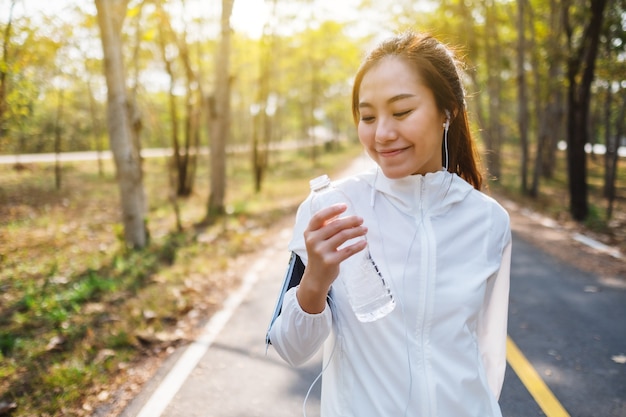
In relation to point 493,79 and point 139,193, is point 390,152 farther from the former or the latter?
point 493,79

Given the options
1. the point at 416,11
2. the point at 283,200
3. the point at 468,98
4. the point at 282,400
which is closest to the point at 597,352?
the point at 282,400

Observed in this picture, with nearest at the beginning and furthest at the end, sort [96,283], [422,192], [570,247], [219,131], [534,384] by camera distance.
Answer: [422,192] → [534,384] → [96,283] → [570,247] → [219,131]

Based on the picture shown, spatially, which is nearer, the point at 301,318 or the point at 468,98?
the point at 301,318

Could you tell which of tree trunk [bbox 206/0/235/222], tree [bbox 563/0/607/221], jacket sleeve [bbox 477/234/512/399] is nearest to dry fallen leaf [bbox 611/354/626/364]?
jacket sleeve [bbox 477/234/512/399]

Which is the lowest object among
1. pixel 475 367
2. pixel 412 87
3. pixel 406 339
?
pixel 475 367

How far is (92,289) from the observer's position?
611cm

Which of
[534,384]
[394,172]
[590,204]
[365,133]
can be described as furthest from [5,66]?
[590,204]

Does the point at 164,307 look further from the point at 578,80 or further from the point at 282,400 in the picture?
the point at 578,80

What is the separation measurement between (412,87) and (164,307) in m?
4.82

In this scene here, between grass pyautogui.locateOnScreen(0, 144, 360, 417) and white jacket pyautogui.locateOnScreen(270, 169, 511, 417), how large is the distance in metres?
2.84

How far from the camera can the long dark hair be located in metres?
1.63

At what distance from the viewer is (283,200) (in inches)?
648

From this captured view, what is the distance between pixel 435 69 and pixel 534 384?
3.23m

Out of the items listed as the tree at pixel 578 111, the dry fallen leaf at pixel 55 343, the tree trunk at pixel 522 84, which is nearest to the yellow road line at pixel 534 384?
the dry fallen leaf at pixel 55 343
